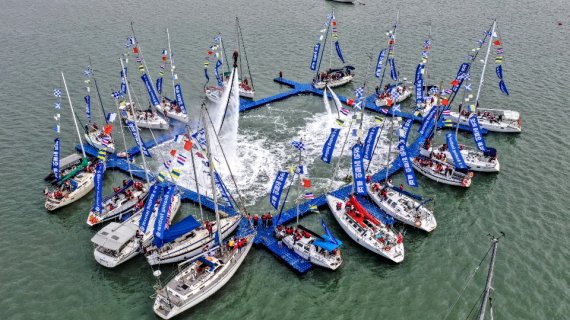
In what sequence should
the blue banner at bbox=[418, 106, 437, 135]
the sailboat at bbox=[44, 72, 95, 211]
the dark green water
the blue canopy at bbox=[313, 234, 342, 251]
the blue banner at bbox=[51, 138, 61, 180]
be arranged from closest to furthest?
the dark green water → the blue canopy at bbox=[313, 234, 342, 251] → the sailboat at bbox=[44, 72, 95, 211] → the blue banner at bbox=[51, 138, 61, 180] → the blue banner at bbox=[418, 106, 437, 135]

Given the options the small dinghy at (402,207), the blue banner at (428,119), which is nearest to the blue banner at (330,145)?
the small dinghy at (402,207)

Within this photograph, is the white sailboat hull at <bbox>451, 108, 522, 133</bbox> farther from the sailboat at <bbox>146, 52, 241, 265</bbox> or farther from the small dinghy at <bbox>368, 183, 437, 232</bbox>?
the sailboat at <bbox>146, 52, 241, 265</bbox>

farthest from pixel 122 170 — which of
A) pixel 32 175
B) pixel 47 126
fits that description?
pixel 47 126

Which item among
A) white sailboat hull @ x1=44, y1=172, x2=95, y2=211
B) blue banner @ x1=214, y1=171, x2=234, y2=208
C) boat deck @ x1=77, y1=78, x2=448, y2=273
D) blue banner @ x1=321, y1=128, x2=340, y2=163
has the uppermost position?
blue banner @ x1=321, y1=128, x2=340, y2=163

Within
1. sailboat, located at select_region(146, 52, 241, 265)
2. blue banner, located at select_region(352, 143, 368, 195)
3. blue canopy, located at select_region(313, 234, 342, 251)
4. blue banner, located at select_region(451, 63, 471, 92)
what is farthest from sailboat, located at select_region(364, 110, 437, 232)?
sailboat, located at select_region(146, 52, 241, 265)

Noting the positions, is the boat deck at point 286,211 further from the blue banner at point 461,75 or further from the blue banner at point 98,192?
the blue banner at point 98,192

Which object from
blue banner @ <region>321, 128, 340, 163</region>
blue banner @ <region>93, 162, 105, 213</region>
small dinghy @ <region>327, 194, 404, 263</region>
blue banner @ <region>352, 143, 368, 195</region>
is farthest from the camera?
blue banner @ <region>321, 128, 340, 163</region>

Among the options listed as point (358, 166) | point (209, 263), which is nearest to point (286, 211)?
point (358, 166)

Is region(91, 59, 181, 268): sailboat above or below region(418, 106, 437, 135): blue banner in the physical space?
below
